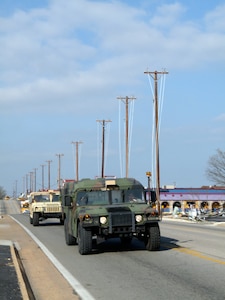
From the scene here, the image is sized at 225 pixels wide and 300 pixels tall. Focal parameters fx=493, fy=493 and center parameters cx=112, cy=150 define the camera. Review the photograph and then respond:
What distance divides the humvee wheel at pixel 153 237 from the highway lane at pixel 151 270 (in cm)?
23

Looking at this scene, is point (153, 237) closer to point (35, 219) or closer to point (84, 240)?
point (84, 240)

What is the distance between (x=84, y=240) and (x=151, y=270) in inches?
129

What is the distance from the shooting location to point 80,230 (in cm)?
1364

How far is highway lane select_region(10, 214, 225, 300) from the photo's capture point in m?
8.41

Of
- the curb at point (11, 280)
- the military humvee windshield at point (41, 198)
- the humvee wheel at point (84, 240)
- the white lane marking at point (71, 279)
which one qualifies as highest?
the military humvee windshield at point (41, 198)

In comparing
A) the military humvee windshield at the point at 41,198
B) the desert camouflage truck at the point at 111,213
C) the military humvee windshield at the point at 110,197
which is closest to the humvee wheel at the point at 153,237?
the desert camouflage truck at the point at 111,213

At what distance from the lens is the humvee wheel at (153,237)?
13611mm

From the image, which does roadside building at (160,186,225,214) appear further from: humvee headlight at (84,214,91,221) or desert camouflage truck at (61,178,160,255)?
humvee headlight at (84,214,91,221)

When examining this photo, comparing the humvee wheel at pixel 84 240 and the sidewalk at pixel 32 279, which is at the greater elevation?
the humvee wheel at pixel 84 240

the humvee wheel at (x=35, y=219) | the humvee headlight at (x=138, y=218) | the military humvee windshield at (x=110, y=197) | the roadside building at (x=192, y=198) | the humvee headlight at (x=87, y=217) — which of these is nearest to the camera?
the humvee headlight at (x=87, y=217)

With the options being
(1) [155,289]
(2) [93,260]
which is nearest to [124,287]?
(1) [155,289]

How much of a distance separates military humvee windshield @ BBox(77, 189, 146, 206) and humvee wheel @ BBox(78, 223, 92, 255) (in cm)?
110

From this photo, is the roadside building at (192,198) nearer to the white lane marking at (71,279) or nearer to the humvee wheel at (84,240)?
the humvee wheel at (84,240)

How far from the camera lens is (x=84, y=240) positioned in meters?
13.6
